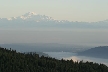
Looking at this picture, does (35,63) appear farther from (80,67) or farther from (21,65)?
(80,67)

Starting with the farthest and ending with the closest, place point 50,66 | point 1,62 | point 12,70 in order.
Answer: point 50,66, point 1,62, point 12,70

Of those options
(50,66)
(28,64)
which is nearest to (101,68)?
(50,66)

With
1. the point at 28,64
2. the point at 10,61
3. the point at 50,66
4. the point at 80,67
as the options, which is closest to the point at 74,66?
the point at 80,67

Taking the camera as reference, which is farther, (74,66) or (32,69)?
(74,66)

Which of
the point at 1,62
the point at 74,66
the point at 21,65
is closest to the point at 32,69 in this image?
the point at 21,65

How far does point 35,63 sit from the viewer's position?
107125mm

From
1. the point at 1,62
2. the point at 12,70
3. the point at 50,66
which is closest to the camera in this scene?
the point at 12,70

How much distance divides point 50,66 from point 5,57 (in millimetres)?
17135

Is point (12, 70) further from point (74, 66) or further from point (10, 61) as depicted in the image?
point (74, 66)

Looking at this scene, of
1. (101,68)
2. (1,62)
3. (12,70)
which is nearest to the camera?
(12,70)

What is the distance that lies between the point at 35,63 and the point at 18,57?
713cm

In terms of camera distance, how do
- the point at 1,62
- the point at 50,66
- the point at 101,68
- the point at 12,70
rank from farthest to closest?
1. the point at 101,68
2. the point at 50,66
3. the point at 1,62
4. the point at 12,70

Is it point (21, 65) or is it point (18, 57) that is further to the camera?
point (18, 57)

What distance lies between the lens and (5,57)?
10269 cm
